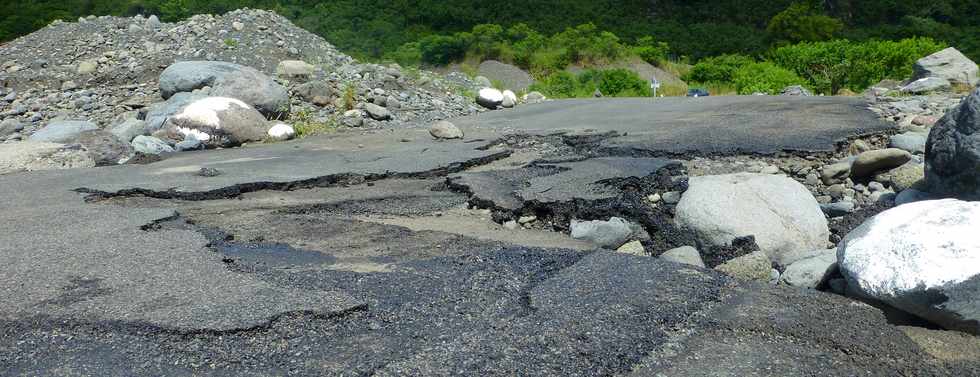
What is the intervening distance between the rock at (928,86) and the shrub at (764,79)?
4.16 metres

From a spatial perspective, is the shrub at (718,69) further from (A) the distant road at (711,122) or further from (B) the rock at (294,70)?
(B) the rock at (294,70)

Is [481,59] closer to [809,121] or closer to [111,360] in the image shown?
[809,121]

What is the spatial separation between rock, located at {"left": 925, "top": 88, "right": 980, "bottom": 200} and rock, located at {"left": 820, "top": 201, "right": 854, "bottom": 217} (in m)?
0.65

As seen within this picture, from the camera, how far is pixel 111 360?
2646mm

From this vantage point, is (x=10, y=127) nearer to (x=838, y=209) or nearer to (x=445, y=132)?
(x=445, y=132)

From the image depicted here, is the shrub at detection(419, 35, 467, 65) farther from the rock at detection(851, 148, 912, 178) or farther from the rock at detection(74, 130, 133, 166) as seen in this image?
the rock at detection(851, 148, 912, 178)

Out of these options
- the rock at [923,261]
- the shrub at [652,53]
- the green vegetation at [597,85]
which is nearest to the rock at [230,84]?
the rock at [923,261]

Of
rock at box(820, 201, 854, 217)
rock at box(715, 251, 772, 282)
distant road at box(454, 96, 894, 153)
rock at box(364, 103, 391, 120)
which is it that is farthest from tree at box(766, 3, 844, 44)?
rock at box(715, 251, 772, 282)

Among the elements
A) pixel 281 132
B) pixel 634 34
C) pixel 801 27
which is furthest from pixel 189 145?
pixel 801 27

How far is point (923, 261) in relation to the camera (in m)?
3.30

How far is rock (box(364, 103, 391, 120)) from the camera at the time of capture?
11.6 meters

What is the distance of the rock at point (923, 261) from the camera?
3.15 meters

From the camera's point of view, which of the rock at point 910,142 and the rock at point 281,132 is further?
the rock at point 281,132

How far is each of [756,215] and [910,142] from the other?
10.2 ft
